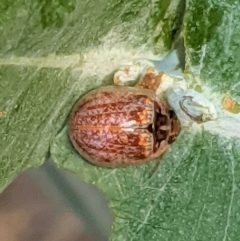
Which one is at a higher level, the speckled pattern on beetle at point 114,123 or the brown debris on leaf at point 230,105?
the speckled pattern on beetle at point 114,123

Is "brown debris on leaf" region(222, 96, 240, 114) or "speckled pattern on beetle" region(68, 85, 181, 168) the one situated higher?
"speckled pattern on beetle" region(68, 85, 181, 168)

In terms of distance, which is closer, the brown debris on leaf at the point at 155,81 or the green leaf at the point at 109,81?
the green leaf at the point at 109,81

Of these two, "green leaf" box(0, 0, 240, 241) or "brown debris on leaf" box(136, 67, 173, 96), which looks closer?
"green leaf" box(0, 0, 240, 241)

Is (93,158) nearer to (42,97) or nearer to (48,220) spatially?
(42,97)

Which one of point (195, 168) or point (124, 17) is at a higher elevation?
point (124, 17)

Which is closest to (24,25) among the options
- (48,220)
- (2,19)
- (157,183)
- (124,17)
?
(2,19)

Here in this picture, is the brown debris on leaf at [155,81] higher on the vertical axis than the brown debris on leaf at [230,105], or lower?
higher

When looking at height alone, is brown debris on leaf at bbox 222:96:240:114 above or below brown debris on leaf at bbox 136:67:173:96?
below

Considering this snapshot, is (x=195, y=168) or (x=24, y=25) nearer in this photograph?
(x=24, y=25)
